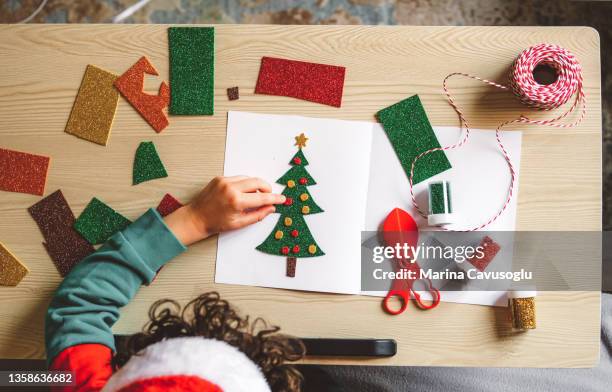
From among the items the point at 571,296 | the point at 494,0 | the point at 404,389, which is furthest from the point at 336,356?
the point at 494,0

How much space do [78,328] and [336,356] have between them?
15.1 inches

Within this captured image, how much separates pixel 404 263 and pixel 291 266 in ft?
0.59

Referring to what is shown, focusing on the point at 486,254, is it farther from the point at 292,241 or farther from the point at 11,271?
the point at 11,271

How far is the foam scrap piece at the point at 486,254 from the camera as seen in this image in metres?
0.81

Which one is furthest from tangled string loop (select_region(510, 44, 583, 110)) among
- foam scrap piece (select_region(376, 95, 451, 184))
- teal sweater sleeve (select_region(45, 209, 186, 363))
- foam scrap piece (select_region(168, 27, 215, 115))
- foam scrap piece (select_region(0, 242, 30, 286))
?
foam scrap piece (select_region(0, 242, 30, 286))

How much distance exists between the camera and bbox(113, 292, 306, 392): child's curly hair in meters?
0.64

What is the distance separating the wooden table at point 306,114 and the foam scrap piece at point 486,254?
6 cm

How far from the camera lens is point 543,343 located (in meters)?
0.79

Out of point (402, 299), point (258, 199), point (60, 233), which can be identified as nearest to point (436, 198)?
point (402, 299)

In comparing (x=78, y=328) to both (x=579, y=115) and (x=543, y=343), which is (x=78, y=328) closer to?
(x=543, y=343)

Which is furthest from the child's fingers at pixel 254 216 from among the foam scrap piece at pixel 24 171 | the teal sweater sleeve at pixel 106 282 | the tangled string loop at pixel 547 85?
the tangled string loop at pixel 547 85

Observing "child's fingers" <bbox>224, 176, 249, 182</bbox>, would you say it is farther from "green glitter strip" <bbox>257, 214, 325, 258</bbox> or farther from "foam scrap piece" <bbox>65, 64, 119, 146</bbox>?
"foam scrap piece" <bbox>65, 64, 119, 146</bbox>

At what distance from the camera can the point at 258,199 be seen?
79 centimetres
